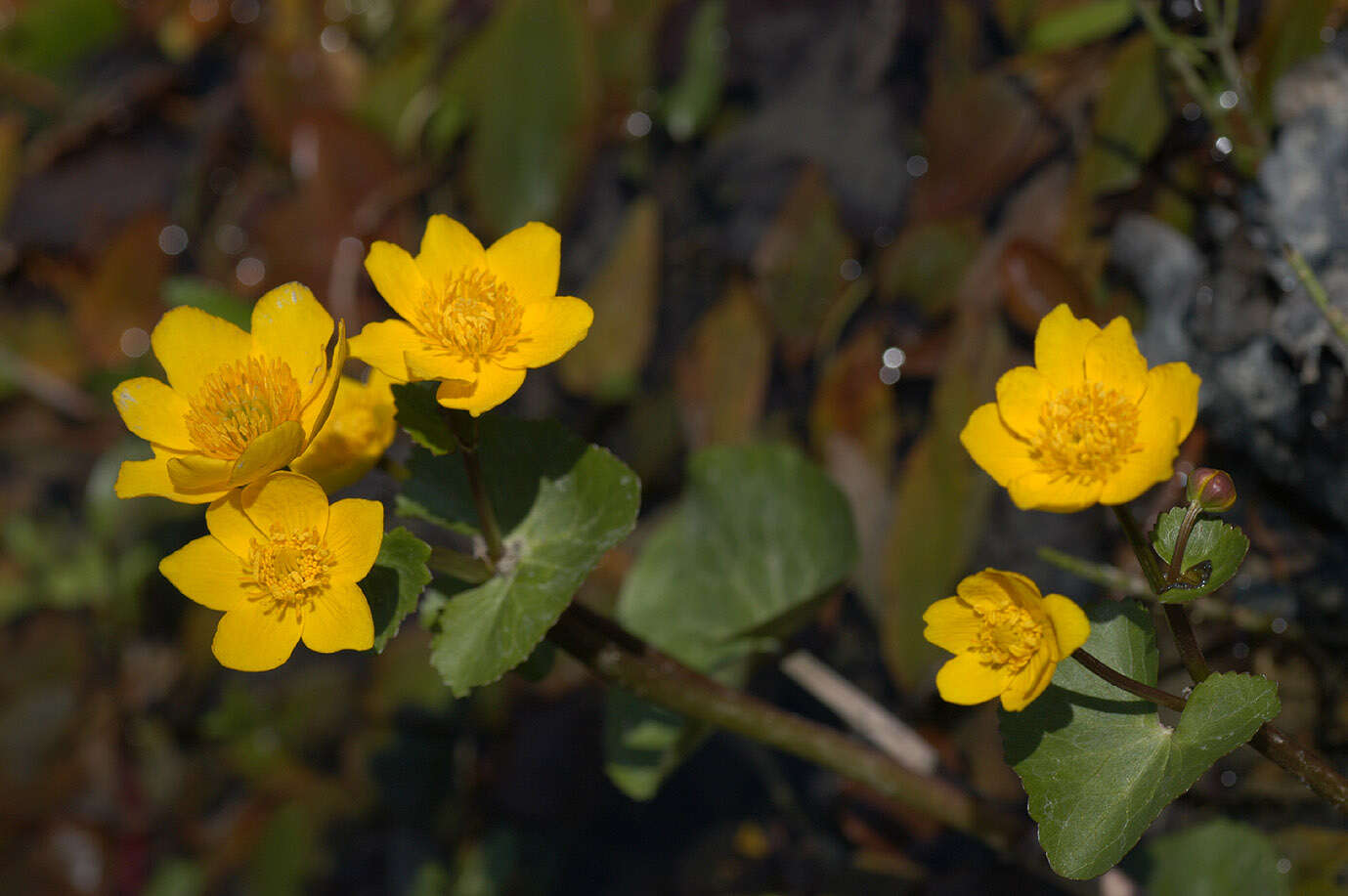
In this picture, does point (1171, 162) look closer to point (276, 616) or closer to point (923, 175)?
point (923, 175)

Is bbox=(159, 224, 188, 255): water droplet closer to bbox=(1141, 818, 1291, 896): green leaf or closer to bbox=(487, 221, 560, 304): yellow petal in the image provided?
bbox=(487, 221, 560, 304): yellow petal

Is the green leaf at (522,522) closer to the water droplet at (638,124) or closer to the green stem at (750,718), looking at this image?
the green stem at (750,718)

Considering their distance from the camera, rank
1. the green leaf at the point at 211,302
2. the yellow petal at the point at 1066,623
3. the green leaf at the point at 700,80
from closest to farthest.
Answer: the yellow petal at the point at 1066,623
the green leaf at the point at 211,302
the green leaf at the point at 700,80

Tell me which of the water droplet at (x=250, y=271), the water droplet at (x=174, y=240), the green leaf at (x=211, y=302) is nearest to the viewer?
the green leaf at (x=211, y=302)

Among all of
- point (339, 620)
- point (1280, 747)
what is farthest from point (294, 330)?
point (1280, 747)

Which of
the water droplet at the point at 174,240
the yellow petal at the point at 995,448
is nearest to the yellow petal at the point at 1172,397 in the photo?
the yellow petal at the point at 995,448

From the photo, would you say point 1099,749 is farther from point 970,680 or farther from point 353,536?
point 353,536

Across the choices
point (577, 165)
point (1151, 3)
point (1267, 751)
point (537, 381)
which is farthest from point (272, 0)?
point (1267, 751)
